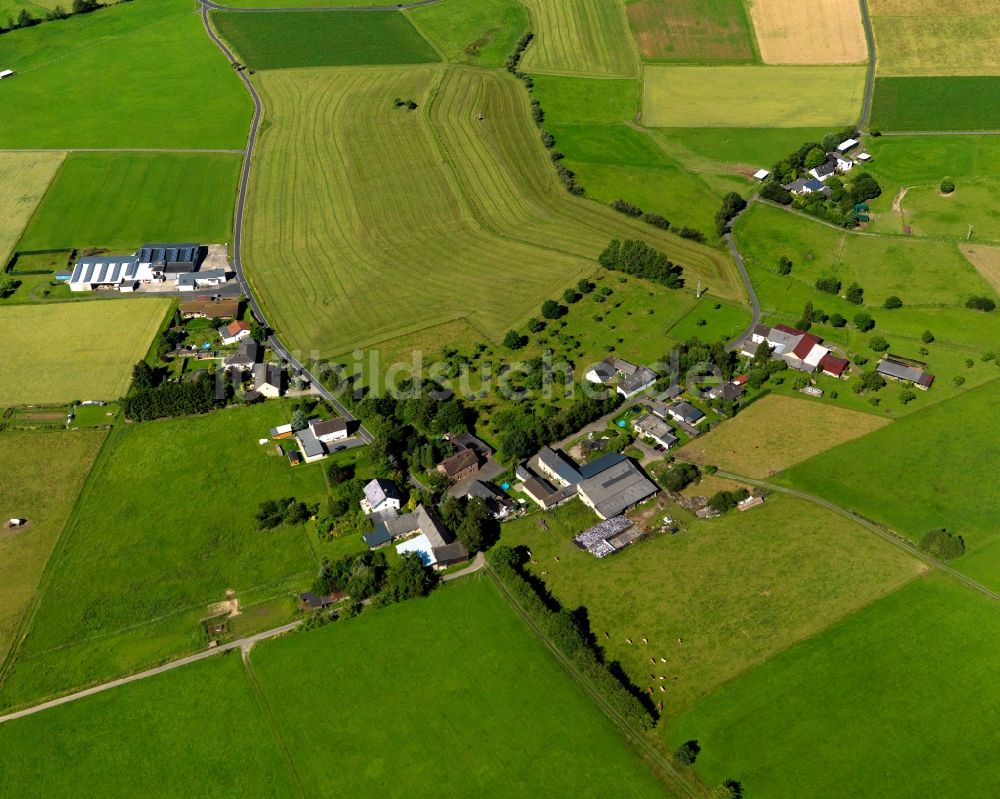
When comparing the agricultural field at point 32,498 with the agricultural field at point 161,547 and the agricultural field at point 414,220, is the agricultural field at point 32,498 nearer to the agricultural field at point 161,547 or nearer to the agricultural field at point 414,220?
the agricultural field at point 161,547

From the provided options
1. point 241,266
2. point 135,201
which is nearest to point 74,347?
point 241,266

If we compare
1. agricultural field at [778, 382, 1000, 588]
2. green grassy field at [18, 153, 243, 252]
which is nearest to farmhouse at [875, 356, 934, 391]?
agricultural field at [778, 382, 1000, 588]

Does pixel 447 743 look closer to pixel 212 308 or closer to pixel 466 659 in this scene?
pixel 466 659

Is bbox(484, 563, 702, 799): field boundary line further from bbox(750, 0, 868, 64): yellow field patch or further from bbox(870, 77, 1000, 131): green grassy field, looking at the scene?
bbox(750, 0, 868, 64): yellow field patch

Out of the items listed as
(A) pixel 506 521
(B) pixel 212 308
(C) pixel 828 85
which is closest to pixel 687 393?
(A) pixel 506 521

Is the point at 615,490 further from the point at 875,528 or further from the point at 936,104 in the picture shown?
the point at 936,104

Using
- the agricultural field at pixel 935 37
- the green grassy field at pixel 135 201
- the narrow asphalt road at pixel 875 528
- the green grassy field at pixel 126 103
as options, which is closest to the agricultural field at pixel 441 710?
the narrow asphalt road at pixel 875 528

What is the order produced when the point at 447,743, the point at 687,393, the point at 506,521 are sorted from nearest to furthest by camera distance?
1. the point at 447,743
2. the point at 506,521
3. the point at 687,393
